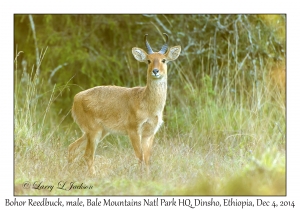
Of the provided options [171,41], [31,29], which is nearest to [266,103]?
[171,41]

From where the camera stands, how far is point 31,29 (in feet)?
60.9

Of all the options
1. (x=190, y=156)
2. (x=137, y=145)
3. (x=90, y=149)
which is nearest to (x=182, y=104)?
(x=190, y=156)

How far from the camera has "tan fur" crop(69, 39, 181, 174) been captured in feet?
34.6

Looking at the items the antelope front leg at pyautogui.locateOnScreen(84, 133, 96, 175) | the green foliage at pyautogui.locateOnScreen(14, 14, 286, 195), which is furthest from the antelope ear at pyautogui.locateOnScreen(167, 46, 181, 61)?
the antelope front leg at pyautogui.locateOnScreen(84, 133, 96, 175)

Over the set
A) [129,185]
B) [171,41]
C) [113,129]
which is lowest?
[129,185]

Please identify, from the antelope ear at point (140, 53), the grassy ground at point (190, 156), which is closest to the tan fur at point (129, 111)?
the antelope ear at point (140, 53)

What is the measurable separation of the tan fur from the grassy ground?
1.01 ft

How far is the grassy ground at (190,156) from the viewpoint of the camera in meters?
8.16

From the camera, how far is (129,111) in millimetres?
10859

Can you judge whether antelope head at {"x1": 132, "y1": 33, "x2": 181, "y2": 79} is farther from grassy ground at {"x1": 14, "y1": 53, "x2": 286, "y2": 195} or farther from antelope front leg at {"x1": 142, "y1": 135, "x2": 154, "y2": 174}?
grassy ground at {"x1": 14, "y1": 53, "x2": 286, "y2": 195}

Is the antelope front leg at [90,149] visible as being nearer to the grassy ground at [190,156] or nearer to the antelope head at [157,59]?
the grassy ground at [190,156]

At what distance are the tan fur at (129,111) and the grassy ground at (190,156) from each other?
0.31m

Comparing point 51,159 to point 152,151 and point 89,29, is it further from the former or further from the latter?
point 89,29

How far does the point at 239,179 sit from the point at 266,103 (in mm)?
6107
